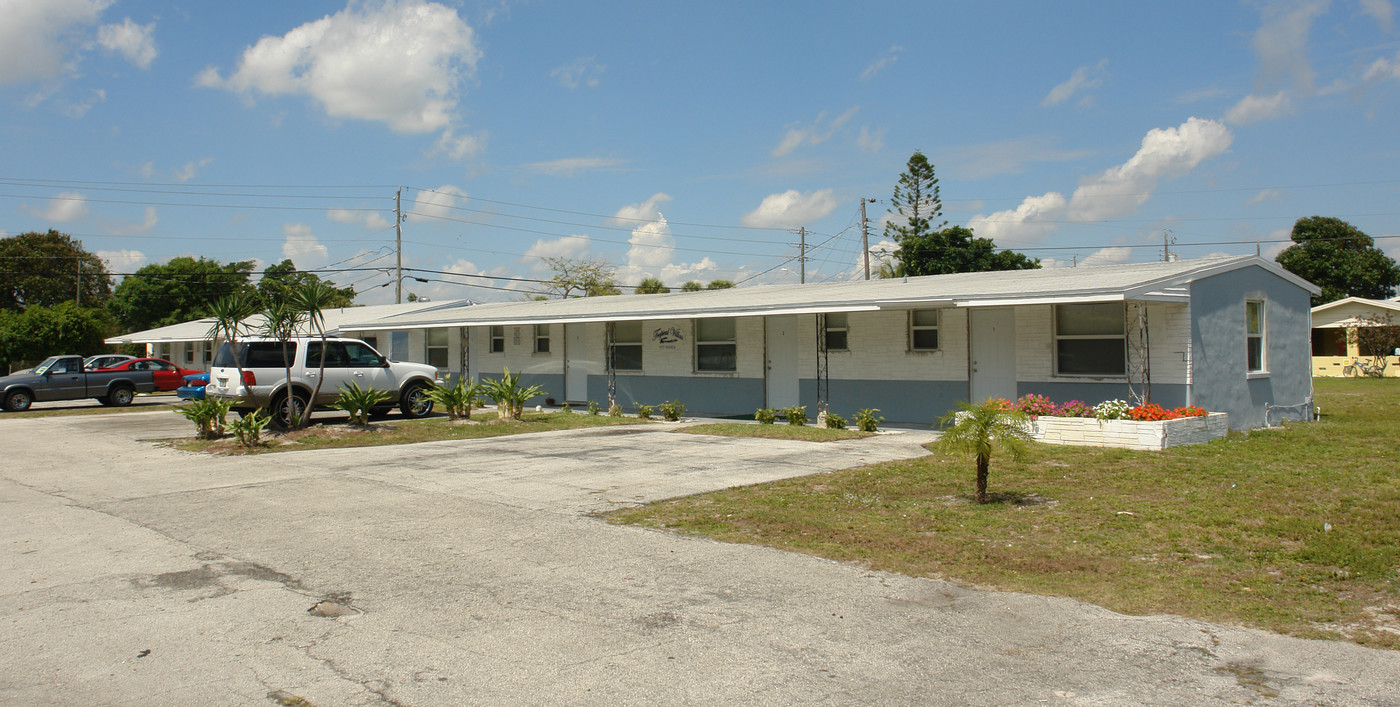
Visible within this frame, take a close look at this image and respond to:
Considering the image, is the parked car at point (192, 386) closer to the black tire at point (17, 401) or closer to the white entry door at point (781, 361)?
the black tire at point (17, 401)

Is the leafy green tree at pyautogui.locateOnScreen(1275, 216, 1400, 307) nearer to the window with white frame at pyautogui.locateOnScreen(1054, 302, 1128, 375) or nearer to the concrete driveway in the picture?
the window with white frame at pyautogui.locateOnScreen(1054, 302, 1128, 375)

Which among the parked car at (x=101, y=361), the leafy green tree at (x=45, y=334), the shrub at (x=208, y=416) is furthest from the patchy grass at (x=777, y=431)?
the leafy green tree at (x=45, y=334)

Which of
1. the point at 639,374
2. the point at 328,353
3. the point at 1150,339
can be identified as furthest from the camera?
the point at 639,374

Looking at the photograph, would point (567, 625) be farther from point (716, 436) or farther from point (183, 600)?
point (716, 436)

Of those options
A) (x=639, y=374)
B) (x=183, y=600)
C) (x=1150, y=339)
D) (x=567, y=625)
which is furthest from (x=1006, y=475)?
(x=639, y=374)

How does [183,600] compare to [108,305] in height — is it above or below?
below

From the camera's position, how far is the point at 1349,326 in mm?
38656

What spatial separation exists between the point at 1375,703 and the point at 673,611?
11.5 ft

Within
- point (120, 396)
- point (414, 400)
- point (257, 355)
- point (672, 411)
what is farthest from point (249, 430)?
point (120, 396)

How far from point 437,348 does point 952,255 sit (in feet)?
93.7

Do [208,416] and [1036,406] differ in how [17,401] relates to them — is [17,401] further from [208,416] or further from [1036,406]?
[1036,406]

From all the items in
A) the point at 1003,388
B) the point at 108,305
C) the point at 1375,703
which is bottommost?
the point at 1375,703

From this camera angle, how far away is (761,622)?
521 centimetres

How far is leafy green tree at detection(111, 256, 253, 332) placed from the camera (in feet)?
189
